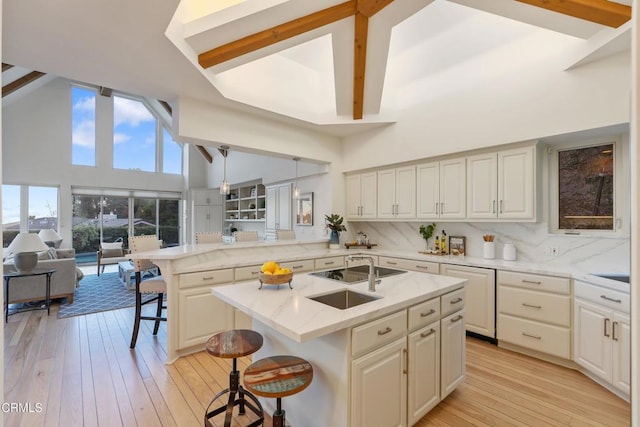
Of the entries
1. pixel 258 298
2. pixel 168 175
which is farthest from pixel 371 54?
pixel 168 175

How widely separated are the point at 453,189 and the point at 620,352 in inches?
89.4

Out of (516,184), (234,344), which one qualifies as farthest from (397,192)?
(234,344)

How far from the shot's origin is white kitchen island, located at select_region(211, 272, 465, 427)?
68.9 inches

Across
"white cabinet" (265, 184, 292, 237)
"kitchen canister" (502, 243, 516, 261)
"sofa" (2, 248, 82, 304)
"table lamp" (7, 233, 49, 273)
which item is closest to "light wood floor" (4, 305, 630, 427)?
"kitchen canister" (502, 243, 516, 261)

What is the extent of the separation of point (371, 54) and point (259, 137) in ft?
6.32

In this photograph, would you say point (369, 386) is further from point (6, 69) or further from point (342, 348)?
point (6, 69)

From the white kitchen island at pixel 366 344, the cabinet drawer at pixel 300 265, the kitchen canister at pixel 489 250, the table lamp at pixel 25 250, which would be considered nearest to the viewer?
the white kitchen island at pixel 366 344

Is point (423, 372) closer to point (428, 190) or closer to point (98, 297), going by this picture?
point (428, 190)

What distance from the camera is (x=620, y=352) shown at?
248cm

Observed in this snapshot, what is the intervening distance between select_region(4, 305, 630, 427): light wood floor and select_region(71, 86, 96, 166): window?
21.6 ft

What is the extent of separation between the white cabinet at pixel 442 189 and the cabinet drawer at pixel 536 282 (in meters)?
0.94

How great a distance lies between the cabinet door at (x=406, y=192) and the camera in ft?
15.1

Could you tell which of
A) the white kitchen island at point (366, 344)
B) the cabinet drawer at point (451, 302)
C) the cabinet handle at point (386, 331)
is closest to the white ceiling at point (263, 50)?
the white kitchen island at point (366, 344)

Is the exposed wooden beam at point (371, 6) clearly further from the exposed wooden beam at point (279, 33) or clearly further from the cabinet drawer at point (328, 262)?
the cabinet drawer at point (328, 262)
